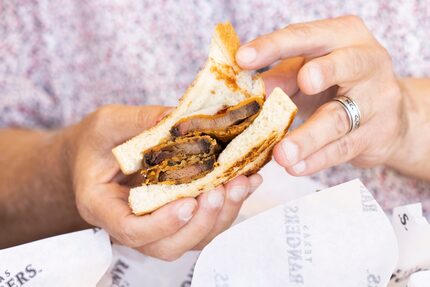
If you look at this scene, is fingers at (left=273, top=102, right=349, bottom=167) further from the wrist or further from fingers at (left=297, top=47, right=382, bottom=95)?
the wrist

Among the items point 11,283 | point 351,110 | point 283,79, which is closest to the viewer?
point 11,283

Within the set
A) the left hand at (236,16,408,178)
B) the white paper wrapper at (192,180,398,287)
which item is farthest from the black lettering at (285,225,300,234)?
the left hand at (236,16,408,178)

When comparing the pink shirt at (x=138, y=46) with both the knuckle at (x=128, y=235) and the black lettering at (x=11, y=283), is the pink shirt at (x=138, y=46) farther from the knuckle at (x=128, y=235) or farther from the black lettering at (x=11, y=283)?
the black lettering at (x=11, y=283)

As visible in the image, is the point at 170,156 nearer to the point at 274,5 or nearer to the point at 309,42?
the point at 309,42

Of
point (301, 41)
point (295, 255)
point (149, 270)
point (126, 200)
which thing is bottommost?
point (149, 270)

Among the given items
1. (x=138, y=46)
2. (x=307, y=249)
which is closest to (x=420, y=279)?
(x=307, y=249)

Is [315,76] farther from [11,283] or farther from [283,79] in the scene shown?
[11,283]

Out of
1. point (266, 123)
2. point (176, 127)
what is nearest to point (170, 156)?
point (176, 127)
